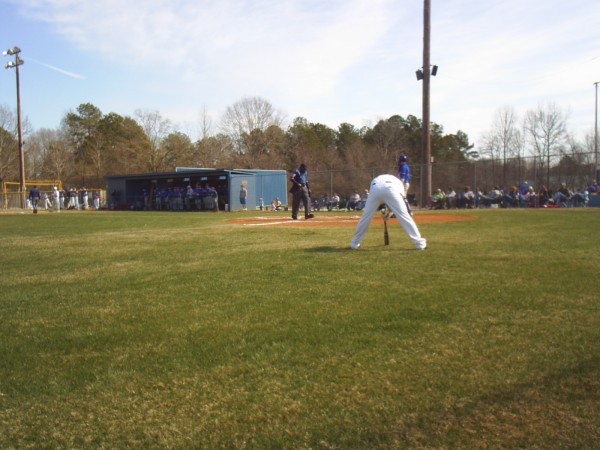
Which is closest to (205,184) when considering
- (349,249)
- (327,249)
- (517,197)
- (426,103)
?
(426,103)

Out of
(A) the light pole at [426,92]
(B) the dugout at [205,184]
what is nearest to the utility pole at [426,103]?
(A) the light pole at [426,92]

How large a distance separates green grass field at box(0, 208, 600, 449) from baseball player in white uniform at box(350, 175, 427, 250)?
1.53m

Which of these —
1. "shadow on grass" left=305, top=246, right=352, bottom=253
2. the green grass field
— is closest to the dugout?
"shadow on grass" left=305, top=246, right=352, bottom=253

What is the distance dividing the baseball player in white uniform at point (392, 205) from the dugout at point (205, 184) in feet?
97.7

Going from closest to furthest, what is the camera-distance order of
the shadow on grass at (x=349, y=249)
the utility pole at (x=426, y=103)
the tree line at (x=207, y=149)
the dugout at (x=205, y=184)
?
the shadow on grass at (x=349, y=249) < the utility pole at (x=426, y=103) < the dugout at (x=205, y=184) < the tree line at (x=207, y=149)

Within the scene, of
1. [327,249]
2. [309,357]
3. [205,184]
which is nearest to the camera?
[309,357]

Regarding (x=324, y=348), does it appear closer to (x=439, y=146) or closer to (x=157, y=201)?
(x=157, y=201)

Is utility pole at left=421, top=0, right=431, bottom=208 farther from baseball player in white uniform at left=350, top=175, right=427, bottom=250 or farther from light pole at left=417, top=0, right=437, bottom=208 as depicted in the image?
baseball player in white uniform at left=350, top=175, right=427, bottom=250

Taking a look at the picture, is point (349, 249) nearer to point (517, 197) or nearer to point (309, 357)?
point (309, 357)

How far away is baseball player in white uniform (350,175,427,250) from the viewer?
806 cm

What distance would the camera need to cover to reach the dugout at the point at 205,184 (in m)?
38.6

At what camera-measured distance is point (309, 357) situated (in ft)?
11.1

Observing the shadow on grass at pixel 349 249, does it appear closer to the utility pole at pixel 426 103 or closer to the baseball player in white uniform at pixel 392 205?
the baseball player in white uniform at pixel 392 205

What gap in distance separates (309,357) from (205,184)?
39.2 m
